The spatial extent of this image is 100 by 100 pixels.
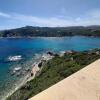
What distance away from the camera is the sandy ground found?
2062 millimetres

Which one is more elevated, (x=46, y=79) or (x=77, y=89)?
(x=77, y=89)

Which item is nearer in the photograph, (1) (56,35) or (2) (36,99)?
(2) (36,99)

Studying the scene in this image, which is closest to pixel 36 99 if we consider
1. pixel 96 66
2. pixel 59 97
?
pixel 59 97

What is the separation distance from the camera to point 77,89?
7.26 ft

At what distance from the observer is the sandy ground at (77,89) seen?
2062 mm

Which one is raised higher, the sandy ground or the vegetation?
the sandy ground

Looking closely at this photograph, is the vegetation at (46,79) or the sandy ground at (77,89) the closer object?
the sandy ground at (77,89)

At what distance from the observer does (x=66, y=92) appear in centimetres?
214

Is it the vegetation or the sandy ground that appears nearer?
the sandy ground

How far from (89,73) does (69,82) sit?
375 millimetres

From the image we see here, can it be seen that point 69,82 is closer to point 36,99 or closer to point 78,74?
point 78,74

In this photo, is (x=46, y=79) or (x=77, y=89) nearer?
(x=77, y=89)

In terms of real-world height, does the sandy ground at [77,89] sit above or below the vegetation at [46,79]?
above

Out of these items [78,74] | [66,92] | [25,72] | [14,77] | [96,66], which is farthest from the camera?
[25,72]
